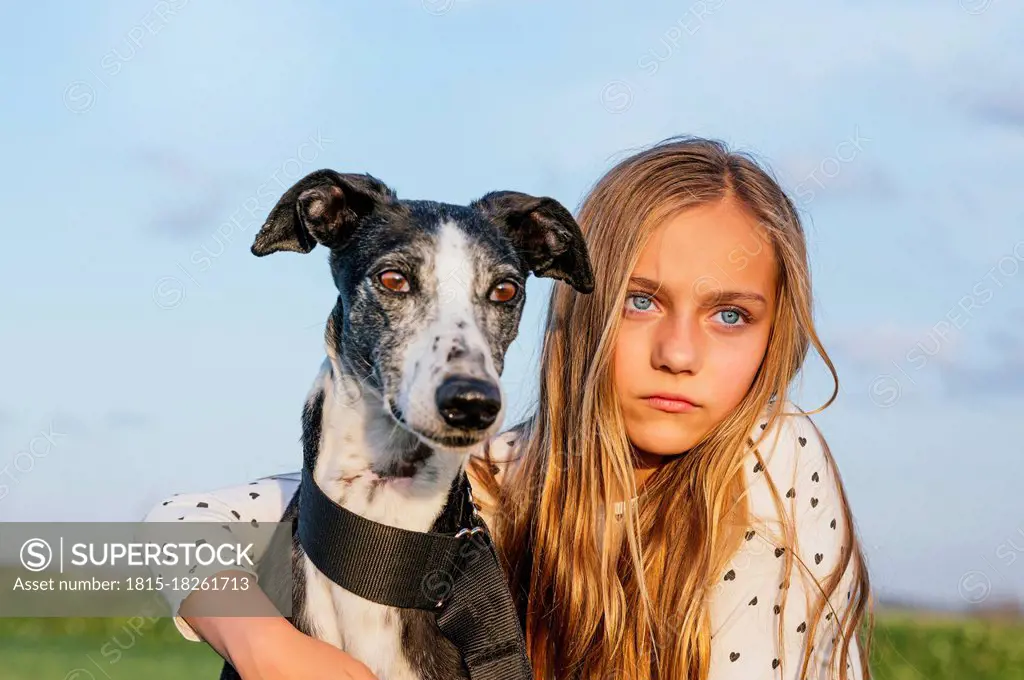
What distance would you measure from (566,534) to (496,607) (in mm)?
1043

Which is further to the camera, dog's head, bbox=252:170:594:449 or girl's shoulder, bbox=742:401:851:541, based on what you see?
girl's shoulder, bbox=742:401:851:541

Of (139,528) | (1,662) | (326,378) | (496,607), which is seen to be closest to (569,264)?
(326,378)

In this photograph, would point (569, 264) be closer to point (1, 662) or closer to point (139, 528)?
point (139, 528)

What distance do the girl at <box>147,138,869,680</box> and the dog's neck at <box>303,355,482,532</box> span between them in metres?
0.69

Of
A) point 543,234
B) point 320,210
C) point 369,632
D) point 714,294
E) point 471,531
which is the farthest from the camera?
point 714,294

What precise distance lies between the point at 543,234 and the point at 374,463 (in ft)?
3.64

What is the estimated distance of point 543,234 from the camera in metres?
3.52

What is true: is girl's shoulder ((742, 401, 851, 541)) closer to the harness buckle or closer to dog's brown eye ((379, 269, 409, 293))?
the harness buckle

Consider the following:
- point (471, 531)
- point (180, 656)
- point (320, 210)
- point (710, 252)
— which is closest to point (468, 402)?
point (471, 531)

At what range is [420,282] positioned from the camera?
9.80 ft

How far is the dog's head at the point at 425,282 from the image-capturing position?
2705 mm

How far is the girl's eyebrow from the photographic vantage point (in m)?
3.64

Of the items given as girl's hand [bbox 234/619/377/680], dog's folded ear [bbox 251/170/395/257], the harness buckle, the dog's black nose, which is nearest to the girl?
girl's hand [bbox 234/619/377/680]

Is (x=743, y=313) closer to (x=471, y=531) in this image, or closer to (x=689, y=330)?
(x=689, y=330)
